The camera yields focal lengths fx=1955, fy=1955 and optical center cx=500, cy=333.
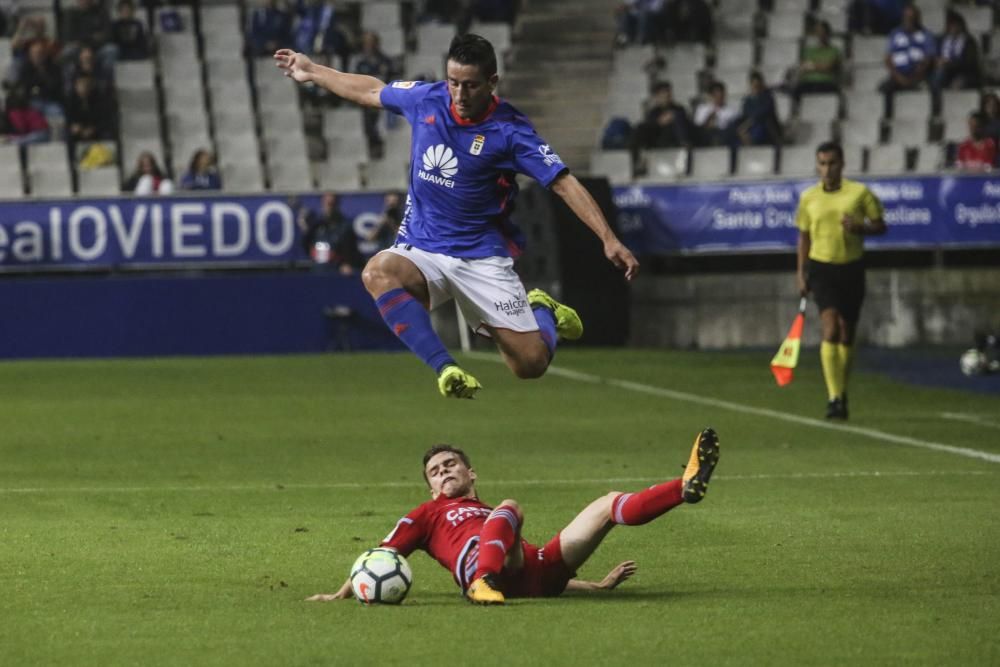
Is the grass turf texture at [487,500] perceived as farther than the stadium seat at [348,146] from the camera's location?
No

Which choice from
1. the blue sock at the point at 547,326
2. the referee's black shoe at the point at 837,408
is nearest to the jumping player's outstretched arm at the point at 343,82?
the blue sock at the point at 547,326

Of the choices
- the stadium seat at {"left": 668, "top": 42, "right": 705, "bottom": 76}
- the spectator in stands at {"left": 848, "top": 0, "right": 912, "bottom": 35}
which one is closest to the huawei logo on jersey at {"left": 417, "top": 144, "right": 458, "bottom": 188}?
the stadium seat at {"left": 668, "top": 42, "right": 705, "bottom": 76}

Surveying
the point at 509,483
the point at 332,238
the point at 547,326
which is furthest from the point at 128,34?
the point at 547,326

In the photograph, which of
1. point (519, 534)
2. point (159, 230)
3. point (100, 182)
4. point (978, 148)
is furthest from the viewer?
point (100, 182)

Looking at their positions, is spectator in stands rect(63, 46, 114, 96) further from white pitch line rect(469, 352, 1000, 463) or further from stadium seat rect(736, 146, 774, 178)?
stadium seat rect(736, 146, 774, 178)

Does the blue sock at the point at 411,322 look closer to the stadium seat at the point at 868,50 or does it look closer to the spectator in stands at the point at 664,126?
the spectator in stands at the point at 664,126

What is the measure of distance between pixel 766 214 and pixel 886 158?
2057 millimetres

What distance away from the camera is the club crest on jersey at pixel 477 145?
9.04 meters

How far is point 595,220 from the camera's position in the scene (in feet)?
28.4

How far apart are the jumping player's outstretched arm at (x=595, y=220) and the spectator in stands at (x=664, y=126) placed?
16.5 meters

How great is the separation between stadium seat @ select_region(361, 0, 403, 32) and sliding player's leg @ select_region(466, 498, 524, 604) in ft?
70.3

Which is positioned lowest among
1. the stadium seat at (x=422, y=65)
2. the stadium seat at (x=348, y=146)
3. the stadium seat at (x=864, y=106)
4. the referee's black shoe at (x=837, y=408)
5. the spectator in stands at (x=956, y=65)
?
the referee's black shoe at (x=837, y=408)

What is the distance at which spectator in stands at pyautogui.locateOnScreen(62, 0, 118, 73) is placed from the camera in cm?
2608

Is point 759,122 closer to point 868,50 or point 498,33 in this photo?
point 868,50
